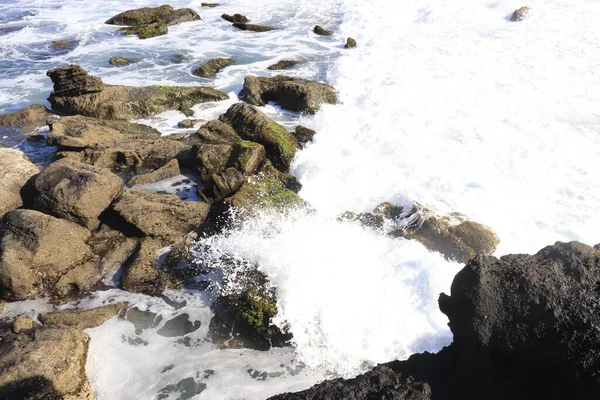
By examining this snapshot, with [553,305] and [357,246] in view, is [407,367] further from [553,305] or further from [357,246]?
[357,246]

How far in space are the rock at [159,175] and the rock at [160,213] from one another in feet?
3.44

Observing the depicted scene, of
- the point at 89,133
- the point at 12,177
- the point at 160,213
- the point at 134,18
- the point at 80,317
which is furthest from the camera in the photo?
the point at 134,18

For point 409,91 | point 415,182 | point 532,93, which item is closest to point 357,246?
point 415,182

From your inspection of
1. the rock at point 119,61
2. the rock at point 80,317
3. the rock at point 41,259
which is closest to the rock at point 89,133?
the rock at point 41,259

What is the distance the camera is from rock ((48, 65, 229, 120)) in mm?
11508

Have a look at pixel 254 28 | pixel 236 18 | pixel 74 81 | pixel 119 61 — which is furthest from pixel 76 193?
pixel 236 18

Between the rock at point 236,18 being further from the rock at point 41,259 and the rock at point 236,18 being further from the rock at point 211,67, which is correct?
the rock at point 41,259

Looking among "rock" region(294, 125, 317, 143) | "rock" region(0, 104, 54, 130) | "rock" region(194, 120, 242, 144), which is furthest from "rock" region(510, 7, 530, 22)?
"rock" region(0, 104, 54, 130)

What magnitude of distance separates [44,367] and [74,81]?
9058mm

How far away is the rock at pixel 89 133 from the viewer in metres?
9.23

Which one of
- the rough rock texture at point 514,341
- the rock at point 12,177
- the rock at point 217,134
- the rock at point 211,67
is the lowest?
the rock at point 211,67

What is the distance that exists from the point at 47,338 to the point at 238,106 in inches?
267

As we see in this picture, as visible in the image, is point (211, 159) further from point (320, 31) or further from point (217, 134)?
point (320, 31)

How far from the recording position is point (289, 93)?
12.3 meters
